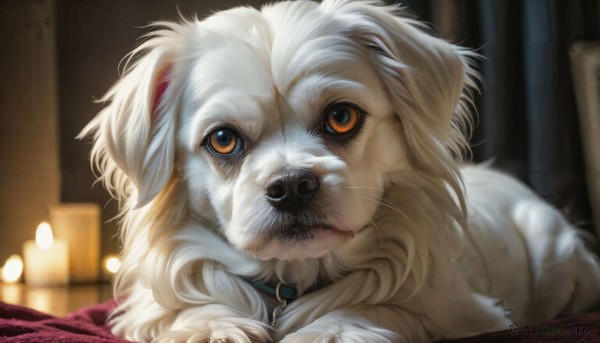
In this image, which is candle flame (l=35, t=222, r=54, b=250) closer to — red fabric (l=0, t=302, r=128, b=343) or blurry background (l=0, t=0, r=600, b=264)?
blurry background (l=0, t=0, r=600, b=264)

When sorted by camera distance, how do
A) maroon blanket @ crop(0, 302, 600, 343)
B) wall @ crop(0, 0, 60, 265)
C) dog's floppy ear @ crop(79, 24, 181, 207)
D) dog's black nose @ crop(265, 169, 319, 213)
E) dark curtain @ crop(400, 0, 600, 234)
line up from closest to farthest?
1. dog's black nose @ crop(265, 169, 319, 213)
2. maroon blanket @ crop(0, 302, 600, 343)
3. dog's floppy ear @ crop(79, 24, 181, 207)
4. dark curtain @ crop(400, 0, 600, 234)
5. wall @ crop(0, 0, 60, 265)

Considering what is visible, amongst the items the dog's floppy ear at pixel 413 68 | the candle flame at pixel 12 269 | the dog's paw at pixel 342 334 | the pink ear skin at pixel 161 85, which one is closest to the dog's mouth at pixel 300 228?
the dog's paw at pixel 342 334

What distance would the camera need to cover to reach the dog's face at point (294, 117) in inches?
51.2

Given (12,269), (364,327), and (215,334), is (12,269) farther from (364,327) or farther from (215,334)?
(364,327)

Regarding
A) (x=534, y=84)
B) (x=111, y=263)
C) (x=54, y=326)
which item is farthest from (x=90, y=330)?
(x=534, y=84)

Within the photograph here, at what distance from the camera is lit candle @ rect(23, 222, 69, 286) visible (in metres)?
1.91

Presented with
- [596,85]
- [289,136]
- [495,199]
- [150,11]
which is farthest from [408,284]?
[150,11]

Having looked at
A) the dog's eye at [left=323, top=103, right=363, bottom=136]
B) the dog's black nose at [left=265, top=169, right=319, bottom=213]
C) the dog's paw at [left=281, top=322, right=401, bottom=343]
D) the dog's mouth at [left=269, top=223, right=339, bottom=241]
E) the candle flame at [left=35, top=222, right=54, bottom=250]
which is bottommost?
the candle flame at [left=35, top=222, right=54, bottom=250]

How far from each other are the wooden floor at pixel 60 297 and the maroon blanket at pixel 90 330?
8.5 inches

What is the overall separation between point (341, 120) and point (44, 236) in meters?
0.93

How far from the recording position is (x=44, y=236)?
1942mm

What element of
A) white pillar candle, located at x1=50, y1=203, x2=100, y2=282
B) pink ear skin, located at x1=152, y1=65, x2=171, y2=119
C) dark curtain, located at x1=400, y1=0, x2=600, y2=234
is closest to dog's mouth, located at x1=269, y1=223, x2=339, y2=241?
pink ear skin, located at x1=152, y1=65, x2=171, y2=119

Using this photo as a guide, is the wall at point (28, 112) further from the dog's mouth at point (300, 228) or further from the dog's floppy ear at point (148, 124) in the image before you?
the dog's mouth at point (300, 228)

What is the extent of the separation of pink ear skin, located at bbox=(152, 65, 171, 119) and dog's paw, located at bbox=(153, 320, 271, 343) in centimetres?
44
